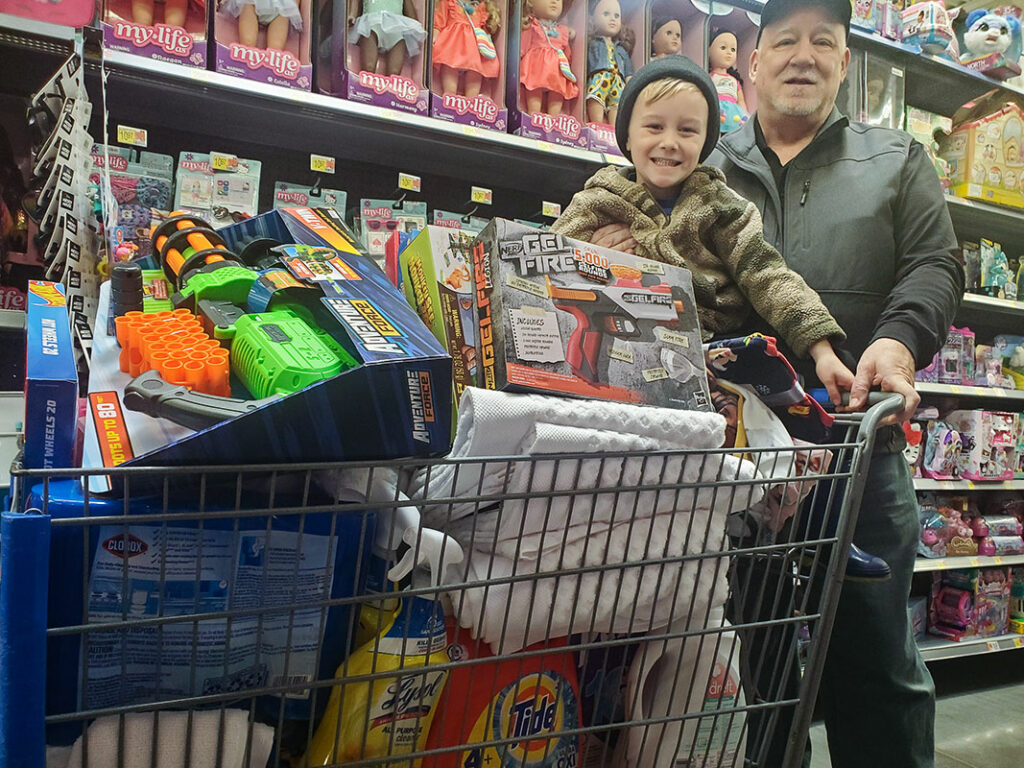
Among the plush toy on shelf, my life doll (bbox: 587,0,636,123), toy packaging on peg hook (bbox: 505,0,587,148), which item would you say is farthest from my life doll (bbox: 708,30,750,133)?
the plush toy on shelf

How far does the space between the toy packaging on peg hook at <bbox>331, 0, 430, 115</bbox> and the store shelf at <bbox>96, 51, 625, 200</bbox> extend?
5 centimetres

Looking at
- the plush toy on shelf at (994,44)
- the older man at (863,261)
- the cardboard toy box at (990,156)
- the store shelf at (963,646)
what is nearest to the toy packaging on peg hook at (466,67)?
the older man at (863,261)

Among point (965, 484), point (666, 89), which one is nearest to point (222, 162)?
point (666, 89)

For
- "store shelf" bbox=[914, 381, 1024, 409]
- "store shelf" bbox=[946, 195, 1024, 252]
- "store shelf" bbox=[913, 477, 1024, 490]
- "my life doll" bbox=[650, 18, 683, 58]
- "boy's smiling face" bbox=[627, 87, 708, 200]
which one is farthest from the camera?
"store shelf" bbox=[946, 195, 1024, 252]

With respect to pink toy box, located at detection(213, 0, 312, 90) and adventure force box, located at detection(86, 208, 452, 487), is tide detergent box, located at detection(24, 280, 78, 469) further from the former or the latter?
pink toy box, located at detection(213, 0, 312, 90)

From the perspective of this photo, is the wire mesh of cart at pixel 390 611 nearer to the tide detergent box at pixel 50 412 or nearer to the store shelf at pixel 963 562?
the tide detergent box at pixel 50 412

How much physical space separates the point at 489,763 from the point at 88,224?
3.51 ft

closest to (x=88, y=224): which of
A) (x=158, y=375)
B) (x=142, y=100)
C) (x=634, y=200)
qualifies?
(x=142, y=100)

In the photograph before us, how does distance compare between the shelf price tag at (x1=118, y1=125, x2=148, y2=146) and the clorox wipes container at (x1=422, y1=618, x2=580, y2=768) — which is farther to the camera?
the shelf price tag at (x1=118, y1=125, x2=148, y2=146)

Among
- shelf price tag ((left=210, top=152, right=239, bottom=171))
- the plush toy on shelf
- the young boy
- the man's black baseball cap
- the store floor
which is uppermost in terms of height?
the plush toy on shelf

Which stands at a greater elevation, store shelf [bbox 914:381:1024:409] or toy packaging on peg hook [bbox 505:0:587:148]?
toy packaging on peg hook [bbox 505:0:587:148]

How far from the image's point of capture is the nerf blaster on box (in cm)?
57

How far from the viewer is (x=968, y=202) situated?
2787mm

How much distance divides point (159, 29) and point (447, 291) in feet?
3.73
